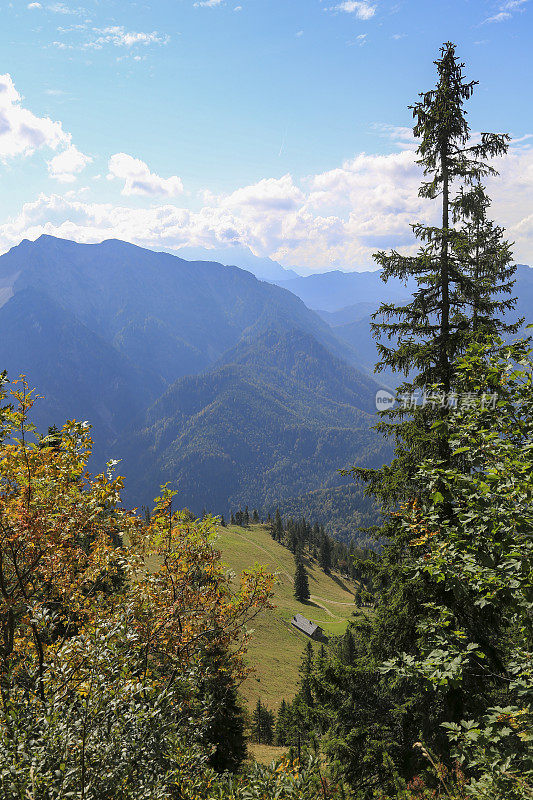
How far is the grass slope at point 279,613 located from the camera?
5984 cm

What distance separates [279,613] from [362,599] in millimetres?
88874

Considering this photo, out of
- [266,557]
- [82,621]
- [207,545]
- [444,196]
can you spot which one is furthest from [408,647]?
[266,557]

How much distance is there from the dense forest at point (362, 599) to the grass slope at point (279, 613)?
57.4 feet

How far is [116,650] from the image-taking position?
523 centimetres

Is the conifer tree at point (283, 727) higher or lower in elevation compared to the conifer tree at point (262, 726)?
higher

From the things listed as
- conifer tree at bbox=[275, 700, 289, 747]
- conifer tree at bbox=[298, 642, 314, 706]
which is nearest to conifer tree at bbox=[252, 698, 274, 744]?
conifer tree at bbox=[275, 700, 289, 747]

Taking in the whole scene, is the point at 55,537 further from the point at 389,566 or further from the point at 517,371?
the point at 389,566

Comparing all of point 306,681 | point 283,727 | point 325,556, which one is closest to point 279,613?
point 325,556

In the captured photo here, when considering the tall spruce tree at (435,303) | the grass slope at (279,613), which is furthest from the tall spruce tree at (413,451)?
the grass slope at (279,613)

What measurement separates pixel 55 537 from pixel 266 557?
124 m

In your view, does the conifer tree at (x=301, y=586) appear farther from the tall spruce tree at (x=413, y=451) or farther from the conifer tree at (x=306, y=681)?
the tall spruce tree at (x=413, y=451)

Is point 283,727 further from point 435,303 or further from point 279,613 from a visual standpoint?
point 279,613

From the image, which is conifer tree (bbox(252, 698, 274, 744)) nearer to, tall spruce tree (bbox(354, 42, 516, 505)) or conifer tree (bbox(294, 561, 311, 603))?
tall spruce tree (bbox(354, 42, 516, 505))

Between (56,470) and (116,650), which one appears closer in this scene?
(116,650)
